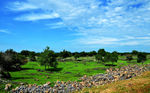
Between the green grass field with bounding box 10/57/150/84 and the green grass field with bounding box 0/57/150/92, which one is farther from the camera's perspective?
the green grass field with bounding box 10/57/150/84

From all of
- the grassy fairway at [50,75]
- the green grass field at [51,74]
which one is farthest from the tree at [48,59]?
the grassy fairway at [50,75]

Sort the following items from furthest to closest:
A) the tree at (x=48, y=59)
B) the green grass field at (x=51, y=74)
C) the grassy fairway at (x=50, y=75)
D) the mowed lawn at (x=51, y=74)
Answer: the tree at (x=48, y=59)
the grassy fairway at (x=50, y=75)
the mowed lawn at (x=51, y=74)
the green grass field at (x=51, y=74)

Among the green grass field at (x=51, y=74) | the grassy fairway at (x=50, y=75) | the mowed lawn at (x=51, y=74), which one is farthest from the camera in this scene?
the grassy fairway at (x=50, y=75)

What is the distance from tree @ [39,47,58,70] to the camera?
78438 mm

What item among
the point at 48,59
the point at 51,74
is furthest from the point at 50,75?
the point at 48,59

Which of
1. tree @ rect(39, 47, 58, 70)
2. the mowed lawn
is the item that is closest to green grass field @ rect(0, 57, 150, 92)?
the mowed lawn

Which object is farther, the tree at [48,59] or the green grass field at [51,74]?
the tree at [48,59]

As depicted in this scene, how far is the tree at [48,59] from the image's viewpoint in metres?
78.4

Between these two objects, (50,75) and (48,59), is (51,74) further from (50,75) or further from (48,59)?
(48,59)

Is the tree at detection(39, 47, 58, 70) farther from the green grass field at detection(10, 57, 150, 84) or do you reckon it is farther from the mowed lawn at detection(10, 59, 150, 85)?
the green grass field at detection(10, 57, 150, 84)

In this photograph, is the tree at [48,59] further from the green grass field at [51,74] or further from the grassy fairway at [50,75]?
the grassy fairway at [50,75]

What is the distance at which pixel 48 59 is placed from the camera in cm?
7831

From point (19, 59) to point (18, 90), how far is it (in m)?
60.1

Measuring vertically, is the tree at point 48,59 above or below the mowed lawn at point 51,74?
above
